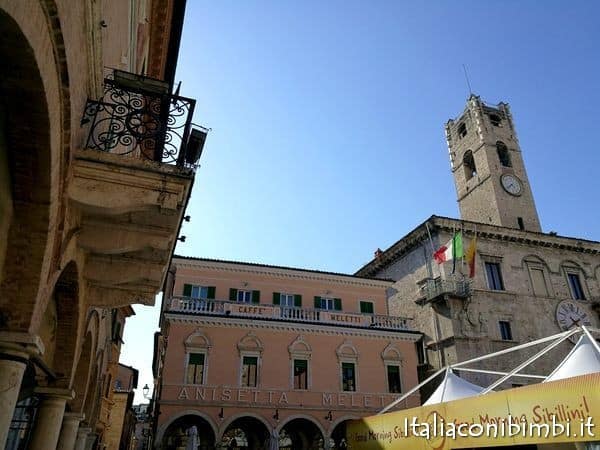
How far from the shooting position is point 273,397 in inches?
800

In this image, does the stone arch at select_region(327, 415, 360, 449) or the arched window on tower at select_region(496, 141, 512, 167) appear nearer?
the stone arch at select_region(327, 415, 360, 449)

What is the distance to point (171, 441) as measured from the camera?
24.2 m

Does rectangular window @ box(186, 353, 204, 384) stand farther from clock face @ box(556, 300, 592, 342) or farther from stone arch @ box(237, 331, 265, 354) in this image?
clock face @ box(556, 300, 592, 342)

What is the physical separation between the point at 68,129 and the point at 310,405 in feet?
63.4

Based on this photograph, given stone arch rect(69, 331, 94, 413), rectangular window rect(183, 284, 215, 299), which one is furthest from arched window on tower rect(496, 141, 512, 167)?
stone arch rect(69, 331, 94, 413)

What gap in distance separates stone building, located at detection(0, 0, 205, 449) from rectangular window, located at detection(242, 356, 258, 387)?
1457cm

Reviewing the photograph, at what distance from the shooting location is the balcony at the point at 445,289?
80.9ft

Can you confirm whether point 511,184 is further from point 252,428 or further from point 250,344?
point 252,428

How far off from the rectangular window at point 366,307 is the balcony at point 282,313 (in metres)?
1.40

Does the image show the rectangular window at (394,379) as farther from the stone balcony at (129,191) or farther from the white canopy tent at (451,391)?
the stone balcony at (129,191)

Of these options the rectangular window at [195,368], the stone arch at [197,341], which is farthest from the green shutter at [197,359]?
the stone arch at [197,341]

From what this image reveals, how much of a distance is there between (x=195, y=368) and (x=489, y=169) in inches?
970

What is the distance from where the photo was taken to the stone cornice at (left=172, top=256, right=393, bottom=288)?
2277 centimetres

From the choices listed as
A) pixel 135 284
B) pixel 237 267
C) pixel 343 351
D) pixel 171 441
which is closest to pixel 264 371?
pixel 343 351
